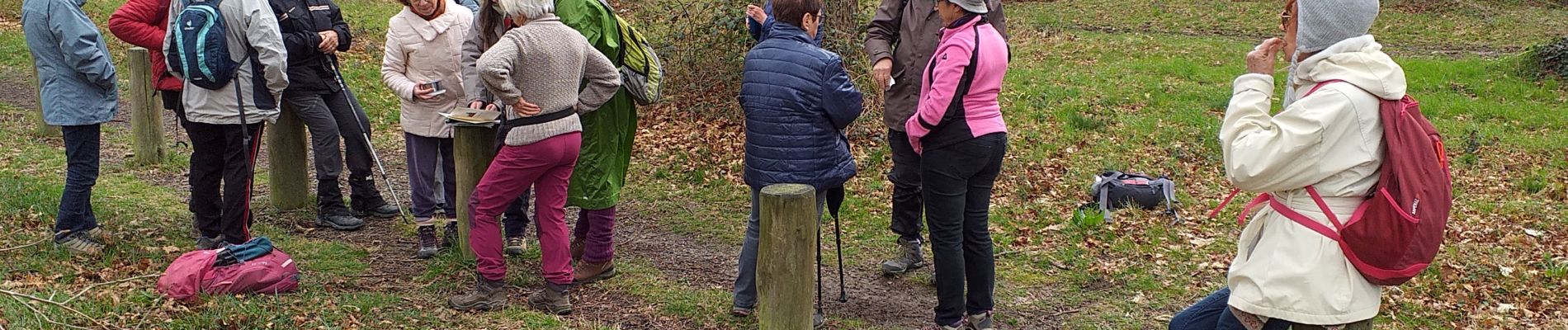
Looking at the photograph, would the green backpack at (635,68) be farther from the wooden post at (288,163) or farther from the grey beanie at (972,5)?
the wooden post at (288,163)

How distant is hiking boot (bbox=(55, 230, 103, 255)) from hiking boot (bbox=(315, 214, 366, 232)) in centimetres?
116

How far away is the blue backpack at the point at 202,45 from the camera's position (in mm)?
5312

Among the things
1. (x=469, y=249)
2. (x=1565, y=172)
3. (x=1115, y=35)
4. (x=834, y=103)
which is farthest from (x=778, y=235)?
(x=1115, y=35)

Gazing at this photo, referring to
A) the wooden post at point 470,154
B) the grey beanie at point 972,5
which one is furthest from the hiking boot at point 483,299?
the grey beanie at point 972,5

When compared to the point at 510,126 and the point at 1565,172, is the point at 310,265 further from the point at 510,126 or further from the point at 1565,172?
the point at 1565,172

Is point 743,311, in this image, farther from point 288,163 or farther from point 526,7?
point 288,163

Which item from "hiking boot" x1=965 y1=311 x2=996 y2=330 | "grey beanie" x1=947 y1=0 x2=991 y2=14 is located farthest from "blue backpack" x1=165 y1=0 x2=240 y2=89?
"hiking boot" x1=965 y1=311 x2=996 y2=330

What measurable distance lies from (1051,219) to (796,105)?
10.2 ft

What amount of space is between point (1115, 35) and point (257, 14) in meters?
14.4

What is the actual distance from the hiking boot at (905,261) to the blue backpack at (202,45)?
3415mm

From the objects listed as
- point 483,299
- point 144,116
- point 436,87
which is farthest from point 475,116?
point 144,116

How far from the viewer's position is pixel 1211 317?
375cm

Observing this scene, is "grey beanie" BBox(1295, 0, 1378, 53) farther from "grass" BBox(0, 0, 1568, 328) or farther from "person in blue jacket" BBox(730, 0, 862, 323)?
"grass" BBox(0, 0, 1568, 328)

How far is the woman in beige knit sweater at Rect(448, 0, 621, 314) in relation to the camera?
4551mm
